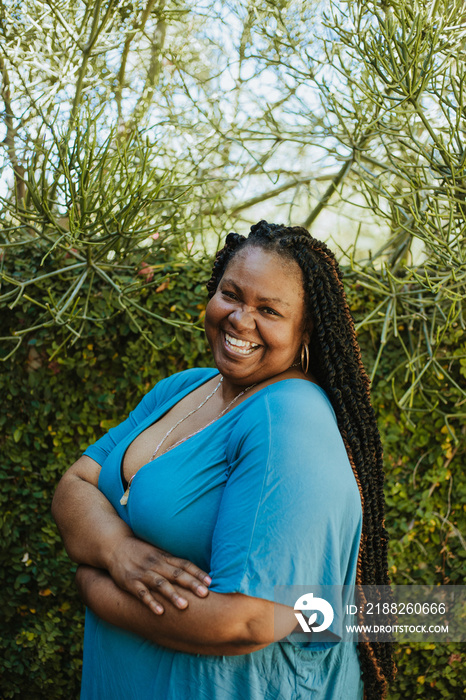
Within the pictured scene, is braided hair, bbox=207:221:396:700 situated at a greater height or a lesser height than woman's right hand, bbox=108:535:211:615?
greater

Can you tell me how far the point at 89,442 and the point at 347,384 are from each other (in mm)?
2063

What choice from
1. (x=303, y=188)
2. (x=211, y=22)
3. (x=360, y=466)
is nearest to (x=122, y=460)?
(x=360, y=466)

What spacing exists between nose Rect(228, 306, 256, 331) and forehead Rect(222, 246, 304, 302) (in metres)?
0.07

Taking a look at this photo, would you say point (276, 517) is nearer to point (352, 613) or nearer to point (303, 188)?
point (352, 613)

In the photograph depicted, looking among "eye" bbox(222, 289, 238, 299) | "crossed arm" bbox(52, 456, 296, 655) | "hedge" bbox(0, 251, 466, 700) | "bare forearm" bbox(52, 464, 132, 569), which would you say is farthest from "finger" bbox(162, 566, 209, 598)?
"hedge" bbox(0, 251, 466, 700)

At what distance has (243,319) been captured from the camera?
1.63m

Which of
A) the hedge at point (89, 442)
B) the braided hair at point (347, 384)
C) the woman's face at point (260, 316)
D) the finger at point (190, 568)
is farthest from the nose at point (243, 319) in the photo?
the hedge at point (89, 442)

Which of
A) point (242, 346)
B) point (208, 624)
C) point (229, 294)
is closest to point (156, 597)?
point (208, 624)

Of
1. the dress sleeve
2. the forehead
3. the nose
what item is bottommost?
the dress sleeve

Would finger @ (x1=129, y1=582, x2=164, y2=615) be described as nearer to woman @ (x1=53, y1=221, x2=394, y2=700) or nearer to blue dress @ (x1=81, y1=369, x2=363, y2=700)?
woman @ (x1=53, y1=221, x2=394, y2=700)

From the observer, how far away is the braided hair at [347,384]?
164 cm

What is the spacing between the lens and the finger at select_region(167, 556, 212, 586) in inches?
52.3

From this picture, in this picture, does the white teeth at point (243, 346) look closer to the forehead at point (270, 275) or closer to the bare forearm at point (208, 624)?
the forehead at point (270, 275)

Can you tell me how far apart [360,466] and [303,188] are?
338 cm
